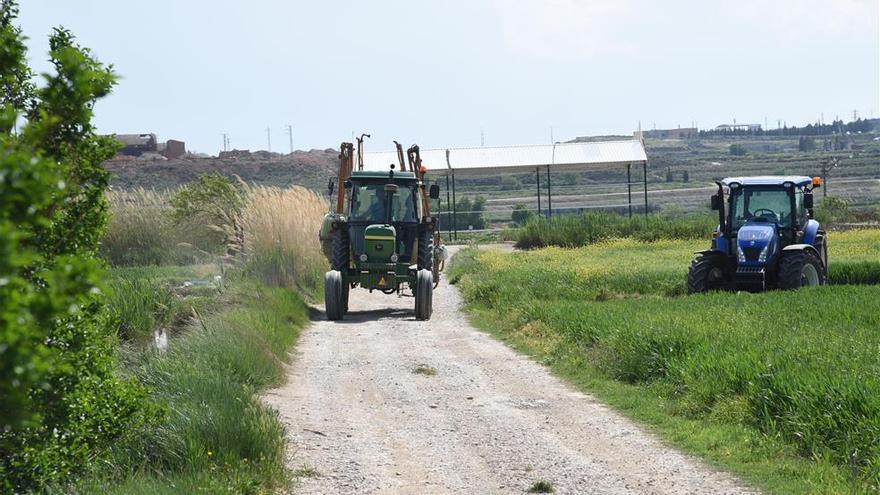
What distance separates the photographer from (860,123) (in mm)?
175125

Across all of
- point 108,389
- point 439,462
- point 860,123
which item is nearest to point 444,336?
point 439,462

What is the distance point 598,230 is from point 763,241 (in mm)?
18653

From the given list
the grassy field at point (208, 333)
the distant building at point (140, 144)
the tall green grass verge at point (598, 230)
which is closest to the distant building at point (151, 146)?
the distant building at point (140, 144)

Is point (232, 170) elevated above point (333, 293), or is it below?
above

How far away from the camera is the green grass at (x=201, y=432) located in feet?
26.2

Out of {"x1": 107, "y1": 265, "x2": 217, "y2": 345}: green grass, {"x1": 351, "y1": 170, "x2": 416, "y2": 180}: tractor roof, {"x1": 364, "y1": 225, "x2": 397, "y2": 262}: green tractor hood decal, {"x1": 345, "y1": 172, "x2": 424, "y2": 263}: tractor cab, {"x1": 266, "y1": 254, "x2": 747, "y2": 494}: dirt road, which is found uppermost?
{"x1": 351, "y1": 170, "x2": 416, "y2": 180}: tractor roof

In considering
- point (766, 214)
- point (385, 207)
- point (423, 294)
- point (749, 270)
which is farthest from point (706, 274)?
point (385, 207)

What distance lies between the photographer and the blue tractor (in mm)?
21562

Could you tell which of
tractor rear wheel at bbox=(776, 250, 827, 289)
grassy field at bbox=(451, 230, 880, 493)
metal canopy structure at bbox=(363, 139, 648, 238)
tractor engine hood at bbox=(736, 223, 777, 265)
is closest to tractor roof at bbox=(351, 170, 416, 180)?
grassy field at bbox=(451, 230, 880, 493)

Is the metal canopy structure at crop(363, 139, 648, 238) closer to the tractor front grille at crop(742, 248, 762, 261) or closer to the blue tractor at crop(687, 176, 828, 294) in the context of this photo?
the blue tractor at crop(687, 176, 828, 294)

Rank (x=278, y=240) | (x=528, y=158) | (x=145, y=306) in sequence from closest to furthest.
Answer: (x=145, y=306) → (x=278, y=240) → (x=528, y=158)

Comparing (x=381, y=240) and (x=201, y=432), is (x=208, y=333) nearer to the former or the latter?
(x=201, y=432)

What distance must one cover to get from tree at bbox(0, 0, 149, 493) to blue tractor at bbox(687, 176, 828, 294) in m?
15.8

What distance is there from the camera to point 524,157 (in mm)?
47469
